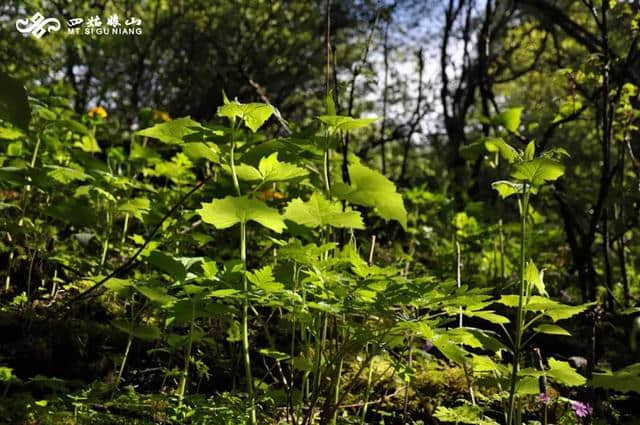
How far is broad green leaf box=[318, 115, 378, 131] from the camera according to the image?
1278 mm

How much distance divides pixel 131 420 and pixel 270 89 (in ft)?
22.0

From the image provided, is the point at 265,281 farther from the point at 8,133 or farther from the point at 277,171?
the point at 8,133

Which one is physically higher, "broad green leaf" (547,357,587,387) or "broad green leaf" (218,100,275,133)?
"broad green leaf" (218,100,275,133)

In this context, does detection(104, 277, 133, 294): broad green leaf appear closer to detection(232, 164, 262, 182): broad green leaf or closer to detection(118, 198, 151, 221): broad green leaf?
detection(232, 164, 262, 182): broad green leaf

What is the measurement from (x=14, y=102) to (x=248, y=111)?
2.55 feet

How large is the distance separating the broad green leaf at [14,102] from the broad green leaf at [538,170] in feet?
3.29

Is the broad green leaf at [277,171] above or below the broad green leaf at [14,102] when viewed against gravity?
above

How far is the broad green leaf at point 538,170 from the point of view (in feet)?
3.83

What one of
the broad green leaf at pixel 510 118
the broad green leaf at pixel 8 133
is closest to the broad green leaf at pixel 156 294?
the broad green leaf at pixel 8 133

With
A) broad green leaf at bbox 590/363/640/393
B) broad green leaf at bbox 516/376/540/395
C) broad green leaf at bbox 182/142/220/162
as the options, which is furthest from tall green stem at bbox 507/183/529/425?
broad green leaf at bbox 182/142/220/162

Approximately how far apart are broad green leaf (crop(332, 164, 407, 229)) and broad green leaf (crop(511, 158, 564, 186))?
289 mm

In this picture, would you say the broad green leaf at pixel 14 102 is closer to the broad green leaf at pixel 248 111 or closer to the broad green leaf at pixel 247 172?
the broad green leaf at pixel 248 111

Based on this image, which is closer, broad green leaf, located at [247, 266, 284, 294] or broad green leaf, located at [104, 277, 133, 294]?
broad green leaf, located at [247, 266, 284, 294]

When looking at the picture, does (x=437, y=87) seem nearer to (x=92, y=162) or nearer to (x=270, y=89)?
Result: (x=270, y=89)
